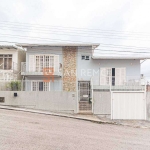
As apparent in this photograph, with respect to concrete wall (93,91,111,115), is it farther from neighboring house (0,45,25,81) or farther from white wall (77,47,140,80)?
neighboring house (0,45,25,81)

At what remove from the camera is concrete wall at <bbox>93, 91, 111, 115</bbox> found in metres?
15.7

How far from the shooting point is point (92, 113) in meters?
15.7

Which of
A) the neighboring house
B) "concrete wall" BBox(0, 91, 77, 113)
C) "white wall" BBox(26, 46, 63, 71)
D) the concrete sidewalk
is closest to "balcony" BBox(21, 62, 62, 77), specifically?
"white wall" BBox(26, 46, 63, 71)

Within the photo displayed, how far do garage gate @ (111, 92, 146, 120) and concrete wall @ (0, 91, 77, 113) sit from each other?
128 inches

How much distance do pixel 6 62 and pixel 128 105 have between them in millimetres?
14183

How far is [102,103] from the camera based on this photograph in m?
15.8

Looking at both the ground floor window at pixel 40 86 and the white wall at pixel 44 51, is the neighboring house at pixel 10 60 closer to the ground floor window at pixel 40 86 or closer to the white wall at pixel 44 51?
the white wall at pixel 44 51

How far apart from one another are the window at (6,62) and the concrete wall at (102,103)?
11280 millimetres

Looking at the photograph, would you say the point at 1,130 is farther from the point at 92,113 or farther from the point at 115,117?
the point at 115,117

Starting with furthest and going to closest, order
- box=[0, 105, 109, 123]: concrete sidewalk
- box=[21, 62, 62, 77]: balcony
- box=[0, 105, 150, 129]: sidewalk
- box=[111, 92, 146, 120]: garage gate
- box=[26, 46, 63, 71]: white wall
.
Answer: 1. box=[26, 46, 63, 71]: white wall
2. box=[21, 62, 62, 77]: balcony
3. box=[111, 92, 146, 120]: garage gate
4. box=[0, 105, 109, 123]: concrete sidewalk
5. box=[0, 105, 150, 129]: sidewalk

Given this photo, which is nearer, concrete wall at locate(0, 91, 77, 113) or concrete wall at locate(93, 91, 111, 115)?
concrete wall at locate(93, 91, 111, 115)

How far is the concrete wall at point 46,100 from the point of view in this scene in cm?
1603

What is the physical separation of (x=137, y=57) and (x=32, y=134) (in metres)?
15.7

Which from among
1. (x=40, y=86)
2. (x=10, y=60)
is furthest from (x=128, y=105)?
(x=10, y=60)
